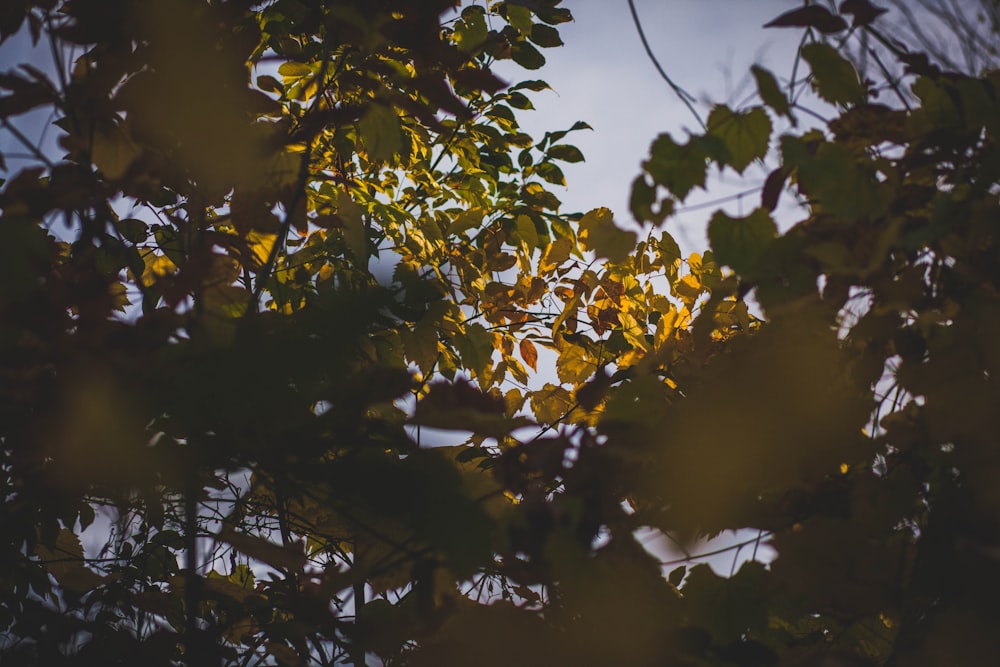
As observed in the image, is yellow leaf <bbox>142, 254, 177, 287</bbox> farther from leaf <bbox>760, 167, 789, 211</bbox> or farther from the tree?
leaf <bbox>760, 167, 789, 211</bbox>

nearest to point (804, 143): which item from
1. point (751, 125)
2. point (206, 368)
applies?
point (751, 125)

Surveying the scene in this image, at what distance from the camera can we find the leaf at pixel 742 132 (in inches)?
35.5

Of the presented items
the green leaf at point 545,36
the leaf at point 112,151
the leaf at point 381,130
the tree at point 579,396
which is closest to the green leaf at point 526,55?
the green leaf at point 545,36

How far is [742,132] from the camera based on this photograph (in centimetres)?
91

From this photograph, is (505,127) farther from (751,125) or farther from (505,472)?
(505,472)

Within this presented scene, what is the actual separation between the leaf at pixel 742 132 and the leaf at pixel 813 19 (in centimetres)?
14

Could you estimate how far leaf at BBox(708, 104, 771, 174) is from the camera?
902 millimetres

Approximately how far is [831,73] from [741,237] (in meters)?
0.27

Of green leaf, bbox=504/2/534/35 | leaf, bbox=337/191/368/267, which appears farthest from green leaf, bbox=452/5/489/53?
leaf, bbox=337/191/368/267

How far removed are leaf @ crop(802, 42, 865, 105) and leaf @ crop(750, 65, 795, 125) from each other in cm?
11

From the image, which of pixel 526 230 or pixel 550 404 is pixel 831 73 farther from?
pixel 550 404

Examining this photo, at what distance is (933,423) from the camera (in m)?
0.85

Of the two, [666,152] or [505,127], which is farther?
[505,127]

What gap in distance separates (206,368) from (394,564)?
38 cm
